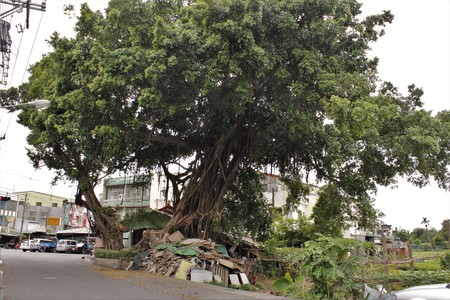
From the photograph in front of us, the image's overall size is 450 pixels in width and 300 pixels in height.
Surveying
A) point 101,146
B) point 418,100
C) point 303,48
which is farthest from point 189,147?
point 418,100

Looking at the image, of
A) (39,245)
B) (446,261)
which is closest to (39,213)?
(39,245)

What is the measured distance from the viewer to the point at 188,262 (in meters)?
16.0

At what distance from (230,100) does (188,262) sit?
6750mm

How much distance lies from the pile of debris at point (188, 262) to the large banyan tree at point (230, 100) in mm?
1281

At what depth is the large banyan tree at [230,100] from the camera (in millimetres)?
13133

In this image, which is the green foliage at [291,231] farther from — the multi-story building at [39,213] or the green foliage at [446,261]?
the multi-story building at [39,213]

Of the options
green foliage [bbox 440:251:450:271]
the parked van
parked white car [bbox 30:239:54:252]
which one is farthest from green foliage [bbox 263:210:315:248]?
parked white car [bbox 30:239:54:252]

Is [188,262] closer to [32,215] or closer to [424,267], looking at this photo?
[424,267]

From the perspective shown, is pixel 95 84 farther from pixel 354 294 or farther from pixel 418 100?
pixel 418 100

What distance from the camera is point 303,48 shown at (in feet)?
45.6

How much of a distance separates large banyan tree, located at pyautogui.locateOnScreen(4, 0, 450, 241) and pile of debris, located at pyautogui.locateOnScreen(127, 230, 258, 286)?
1.28 metres

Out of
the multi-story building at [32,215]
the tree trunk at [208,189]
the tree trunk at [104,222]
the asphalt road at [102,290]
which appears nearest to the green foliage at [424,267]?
the tree trunk at [208,189]

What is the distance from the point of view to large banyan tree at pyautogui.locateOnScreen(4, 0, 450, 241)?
43.1 feet

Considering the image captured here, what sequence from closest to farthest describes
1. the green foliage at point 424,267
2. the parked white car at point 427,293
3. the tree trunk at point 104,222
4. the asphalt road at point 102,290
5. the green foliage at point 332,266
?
the parked white car at point 427,293, the green foliage at point 332,266, the asphalt road at point 102,290, the green foliage at point 424,267, the tree trunk at point 104,222
